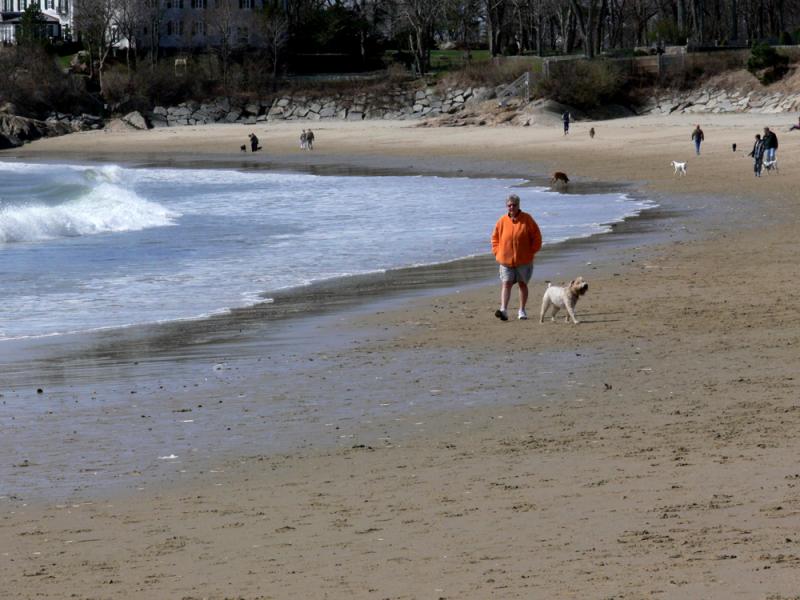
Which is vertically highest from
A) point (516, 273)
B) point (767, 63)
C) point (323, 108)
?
point (767, 63)

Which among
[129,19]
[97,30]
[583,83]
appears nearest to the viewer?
[583,83]

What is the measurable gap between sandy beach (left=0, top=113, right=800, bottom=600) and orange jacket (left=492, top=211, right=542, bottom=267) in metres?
0.69

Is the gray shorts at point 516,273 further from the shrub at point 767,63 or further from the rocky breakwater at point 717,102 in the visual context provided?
the shrub at point 767,63

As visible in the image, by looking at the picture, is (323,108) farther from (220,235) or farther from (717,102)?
(220,235)

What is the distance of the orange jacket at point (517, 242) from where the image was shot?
14.1 meters

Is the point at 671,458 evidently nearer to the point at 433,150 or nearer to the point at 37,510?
the point at 37,510

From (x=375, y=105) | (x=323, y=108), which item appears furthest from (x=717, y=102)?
(x=323, y=108)

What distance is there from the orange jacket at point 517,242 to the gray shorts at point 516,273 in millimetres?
46

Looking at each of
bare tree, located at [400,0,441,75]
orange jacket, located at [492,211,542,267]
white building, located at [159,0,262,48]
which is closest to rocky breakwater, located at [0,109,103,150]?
white building, located at [159,0,262,48]

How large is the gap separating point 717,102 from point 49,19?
5417 centimetres

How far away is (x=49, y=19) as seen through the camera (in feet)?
332

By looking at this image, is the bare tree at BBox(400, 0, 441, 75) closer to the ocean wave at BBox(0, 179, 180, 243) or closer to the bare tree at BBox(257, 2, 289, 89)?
the bare tree at BBox(257, 2, 289, 89)

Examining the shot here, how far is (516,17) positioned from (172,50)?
24.6 m

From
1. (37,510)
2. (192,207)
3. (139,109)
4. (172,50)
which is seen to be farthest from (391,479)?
(172,50)
